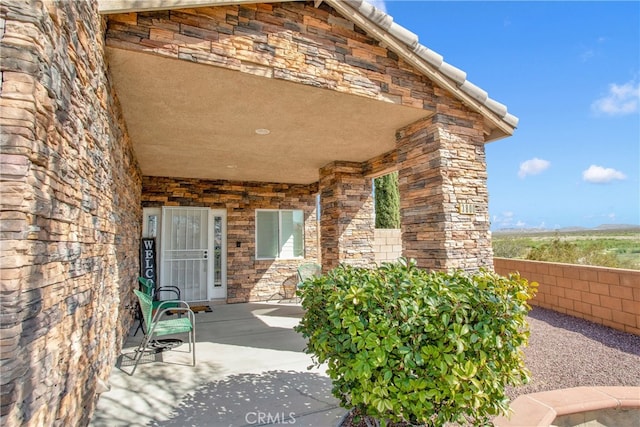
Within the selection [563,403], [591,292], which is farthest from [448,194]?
[591,292]

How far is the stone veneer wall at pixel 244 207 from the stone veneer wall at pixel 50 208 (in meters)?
4.83

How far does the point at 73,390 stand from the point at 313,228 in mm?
6554

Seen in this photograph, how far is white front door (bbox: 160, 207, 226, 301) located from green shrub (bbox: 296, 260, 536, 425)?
5991mm

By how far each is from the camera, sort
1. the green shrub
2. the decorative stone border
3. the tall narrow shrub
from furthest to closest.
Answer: the tall narrow shrub
the decorative stone border
the green shrub

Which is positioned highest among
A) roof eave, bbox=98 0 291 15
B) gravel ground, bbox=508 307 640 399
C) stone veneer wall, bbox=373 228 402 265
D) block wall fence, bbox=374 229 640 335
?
roof eave, bbox=98 0 291 15

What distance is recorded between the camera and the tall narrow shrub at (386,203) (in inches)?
452

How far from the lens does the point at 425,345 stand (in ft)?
5.66

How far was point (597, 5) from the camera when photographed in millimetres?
4477

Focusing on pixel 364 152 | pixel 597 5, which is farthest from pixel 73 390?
pixel 597 5

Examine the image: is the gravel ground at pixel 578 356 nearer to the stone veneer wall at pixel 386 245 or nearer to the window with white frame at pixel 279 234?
the stone veneer wall at pixel 386 245

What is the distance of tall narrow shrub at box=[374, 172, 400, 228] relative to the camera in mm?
11469

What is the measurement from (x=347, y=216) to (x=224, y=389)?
3691 millimetres

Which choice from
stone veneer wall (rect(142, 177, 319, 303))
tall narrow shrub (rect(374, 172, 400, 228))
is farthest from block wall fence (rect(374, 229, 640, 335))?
tall narrow shrub (rect(374, 172, 400, 228))

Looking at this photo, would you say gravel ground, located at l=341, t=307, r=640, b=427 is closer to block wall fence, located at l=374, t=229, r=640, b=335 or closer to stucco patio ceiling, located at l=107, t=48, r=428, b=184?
block wall fence, located at l=374, t=229, r=640, b=335
